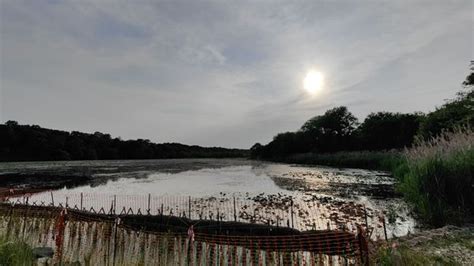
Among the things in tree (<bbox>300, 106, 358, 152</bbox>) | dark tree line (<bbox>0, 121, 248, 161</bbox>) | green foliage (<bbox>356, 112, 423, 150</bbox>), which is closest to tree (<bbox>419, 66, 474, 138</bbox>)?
green foliage (<bbox>356, 112, 423, 150</bbox>)

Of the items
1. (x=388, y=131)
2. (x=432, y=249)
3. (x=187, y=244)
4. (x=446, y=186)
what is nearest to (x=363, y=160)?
(x=388, y=131)

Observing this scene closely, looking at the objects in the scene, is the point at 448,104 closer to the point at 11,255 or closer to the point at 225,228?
the point at 225,228

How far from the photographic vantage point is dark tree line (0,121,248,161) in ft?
265

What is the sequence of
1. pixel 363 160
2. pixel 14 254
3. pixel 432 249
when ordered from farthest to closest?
pixel 363 160, pixel 432 249, pixel 14 254

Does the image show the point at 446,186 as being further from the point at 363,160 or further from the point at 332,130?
the point at 332,130

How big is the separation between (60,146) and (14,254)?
93.3 meters

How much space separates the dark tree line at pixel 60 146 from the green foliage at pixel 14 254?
88.2m

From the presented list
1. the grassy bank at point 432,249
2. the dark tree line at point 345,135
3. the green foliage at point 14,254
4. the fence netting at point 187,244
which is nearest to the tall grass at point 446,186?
the grassy bank at point 432,249

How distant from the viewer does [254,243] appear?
962 centimetres

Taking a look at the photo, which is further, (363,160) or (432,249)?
(363,160)

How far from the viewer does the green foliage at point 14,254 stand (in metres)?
5.55

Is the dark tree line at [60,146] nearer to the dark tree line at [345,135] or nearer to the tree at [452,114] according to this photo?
the dark tree line at [345,135]

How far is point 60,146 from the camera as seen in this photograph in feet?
287

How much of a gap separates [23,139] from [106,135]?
1448 inches
